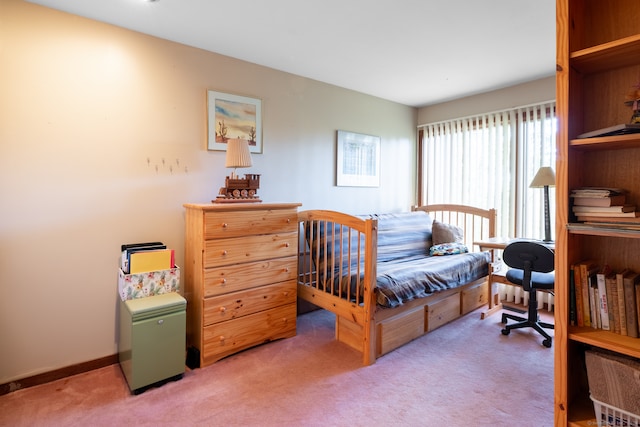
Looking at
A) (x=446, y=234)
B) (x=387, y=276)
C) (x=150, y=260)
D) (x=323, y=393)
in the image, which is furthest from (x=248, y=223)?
(x=446, y=234)

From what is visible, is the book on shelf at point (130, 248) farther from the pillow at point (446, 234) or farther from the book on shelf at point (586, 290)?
the pillow at point (446, 234)

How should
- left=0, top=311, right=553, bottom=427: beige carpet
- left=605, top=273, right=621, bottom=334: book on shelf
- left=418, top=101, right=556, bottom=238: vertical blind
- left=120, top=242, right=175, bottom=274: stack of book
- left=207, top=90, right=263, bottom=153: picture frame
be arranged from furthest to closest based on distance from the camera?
left=418, top=101, right=556, bottom=238: vertical blind
left=207, top=90, right=263, bottom=153: picture frame
left=120, top=242, right=175, bottom=274: stack of book
left=0, top=311, right=553, bottom=427: beige carpet
left=605, top=273, right=621, bottom=334: book on shelf

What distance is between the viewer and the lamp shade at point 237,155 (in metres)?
2.46

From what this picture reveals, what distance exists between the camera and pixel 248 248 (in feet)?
7.98

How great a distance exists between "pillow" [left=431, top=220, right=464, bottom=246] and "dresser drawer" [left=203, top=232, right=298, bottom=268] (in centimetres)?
179

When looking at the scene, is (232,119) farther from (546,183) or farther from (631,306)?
(546,183)

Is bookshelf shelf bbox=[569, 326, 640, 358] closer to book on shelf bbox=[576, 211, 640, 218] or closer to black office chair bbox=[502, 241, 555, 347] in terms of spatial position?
book on shelf bbox=[576, 211, 640, 218]

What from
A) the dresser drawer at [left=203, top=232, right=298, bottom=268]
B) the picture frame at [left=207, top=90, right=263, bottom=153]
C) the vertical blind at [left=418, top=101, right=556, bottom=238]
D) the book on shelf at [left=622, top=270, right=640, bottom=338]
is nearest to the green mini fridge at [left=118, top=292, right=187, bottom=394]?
the dresser drawer at [left=203, top=232, right=298, bottom=268]

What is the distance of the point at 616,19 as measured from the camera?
4.49 feet

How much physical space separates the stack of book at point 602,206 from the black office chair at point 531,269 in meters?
1.30

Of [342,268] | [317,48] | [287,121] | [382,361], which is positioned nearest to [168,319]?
[342,268]

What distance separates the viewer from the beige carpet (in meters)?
1.77

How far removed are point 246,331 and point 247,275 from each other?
0.41m

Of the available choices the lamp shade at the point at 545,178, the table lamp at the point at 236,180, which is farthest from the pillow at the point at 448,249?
the table lamp at the point at 236,180
